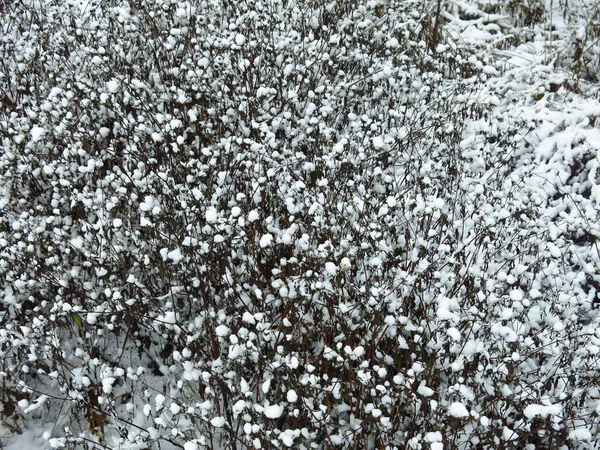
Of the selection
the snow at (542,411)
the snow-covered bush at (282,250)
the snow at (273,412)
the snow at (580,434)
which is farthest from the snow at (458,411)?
the snow at (273,412)

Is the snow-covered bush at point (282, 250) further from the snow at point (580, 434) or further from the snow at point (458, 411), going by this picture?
the snow at point (458, 411)

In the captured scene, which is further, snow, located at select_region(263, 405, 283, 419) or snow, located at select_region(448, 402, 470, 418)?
snow, located at select_region(263, 405, 283, 419)

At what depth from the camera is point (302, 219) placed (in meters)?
3.55

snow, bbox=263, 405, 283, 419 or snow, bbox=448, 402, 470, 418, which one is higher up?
snow, bbox=448, 402, 470, 418

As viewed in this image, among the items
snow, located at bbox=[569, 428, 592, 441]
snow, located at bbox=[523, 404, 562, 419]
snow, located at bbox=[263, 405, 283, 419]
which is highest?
snow, located at bbox=[523, 404, 562, 419]

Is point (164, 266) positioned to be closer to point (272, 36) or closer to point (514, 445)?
point (514, 445)

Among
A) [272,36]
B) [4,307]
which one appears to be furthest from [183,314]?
[272,36]

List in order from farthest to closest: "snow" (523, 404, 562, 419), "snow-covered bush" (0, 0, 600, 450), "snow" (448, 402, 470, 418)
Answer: "snow-covered bush" (0, 0, 600, 450) < "snow" (523, 404, 562, 419) < "snow" (448, 402, 470, 418)

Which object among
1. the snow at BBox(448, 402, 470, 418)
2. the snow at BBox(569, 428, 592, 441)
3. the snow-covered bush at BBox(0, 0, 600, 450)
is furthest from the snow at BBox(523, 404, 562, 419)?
the snow at BBox(448, 402, 470, 418)

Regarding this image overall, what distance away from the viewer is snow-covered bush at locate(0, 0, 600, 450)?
8.97 ft

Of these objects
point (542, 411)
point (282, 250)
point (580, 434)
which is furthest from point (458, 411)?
point (282, 250)

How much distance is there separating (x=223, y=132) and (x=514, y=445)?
3.12 metres

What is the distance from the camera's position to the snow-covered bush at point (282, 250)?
8.97 ft

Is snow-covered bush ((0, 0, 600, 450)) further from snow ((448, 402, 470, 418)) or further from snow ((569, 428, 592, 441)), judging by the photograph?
snow ((448, 402, 470, 418))
